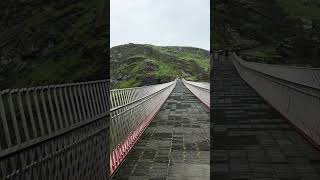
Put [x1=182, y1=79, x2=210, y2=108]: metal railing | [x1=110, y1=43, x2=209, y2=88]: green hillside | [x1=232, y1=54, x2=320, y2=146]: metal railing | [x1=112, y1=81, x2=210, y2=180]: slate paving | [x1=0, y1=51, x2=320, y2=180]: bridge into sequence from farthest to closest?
[x1=110, y1=43, x2=209, y2=88]: green hillside → [x1=182, y1=79, x2=210, y2=108]: metal railing → [x1=232, y1=54, x2=320, y2=146]: metal railing → [x1=112, y1=81, x2=210, y2=180]: slate paving → [x1=0, y1=51, x2=320, y2=180]: bridge

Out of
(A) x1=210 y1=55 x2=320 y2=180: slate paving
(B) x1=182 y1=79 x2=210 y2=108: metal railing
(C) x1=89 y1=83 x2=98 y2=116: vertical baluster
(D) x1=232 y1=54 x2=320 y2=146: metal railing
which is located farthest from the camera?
(B) x1=182 y1=79 x2=210 y2=108: metal railing

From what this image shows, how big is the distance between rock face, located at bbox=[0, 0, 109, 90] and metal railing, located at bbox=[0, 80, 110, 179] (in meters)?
15.3

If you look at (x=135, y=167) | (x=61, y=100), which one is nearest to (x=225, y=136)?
(x=135, y=167)

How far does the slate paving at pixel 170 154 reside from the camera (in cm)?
937

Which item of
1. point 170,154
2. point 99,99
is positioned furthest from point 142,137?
point 99,99

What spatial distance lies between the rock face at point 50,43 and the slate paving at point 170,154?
8337mm

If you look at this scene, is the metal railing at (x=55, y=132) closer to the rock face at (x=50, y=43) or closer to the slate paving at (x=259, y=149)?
the slate paving at (x=259, y=149)

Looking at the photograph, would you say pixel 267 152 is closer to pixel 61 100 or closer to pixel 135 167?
pixel 135 167

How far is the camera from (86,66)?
25859 mm

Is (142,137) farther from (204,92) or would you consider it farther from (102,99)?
(204,92)

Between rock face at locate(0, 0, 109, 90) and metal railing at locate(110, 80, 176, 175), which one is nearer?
metal railing at locate(110, 80, 176, 175)

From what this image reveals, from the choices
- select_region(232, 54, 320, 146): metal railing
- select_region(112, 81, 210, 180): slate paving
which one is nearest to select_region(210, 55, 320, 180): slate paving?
select_region(232, 54, 320, 146): metal railing

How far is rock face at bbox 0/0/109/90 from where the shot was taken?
24453 millimetres

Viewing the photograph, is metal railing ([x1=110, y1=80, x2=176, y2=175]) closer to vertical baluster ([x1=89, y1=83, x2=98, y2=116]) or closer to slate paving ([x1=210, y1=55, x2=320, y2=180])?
vertical baluster ([x1=89, y1=83, x2=98, y2=116])
